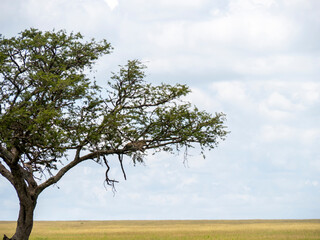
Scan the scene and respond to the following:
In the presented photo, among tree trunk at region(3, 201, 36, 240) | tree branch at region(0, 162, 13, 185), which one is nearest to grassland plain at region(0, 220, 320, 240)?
tree trunk at region(3, 201, 36, 240)

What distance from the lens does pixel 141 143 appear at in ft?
102

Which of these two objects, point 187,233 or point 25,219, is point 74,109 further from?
point 187,233

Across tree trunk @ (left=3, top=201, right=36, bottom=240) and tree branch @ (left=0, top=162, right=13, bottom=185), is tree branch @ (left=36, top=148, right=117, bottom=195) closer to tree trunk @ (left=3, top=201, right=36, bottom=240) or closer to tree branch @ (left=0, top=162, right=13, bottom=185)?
tree trunk @ (left=3, top=201, right=36, bottom=240)

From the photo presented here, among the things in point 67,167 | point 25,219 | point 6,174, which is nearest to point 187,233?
point 67,167

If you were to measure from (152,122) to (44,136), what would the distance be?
6.88 metres

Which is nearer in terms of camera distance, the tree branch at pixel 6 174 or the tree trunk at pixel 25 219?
the tree trunk at pixel 25 219

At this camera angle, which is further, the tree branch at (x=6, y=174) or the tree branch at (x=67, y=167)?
the tree branch at (x=6, y=174)

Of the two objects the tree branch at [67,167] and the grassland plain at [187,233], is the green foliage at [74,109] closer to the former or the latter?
the tree branch at [67,167]

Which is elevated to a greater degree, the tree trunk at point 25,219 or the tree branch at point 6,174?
the tree branch at point 6,174

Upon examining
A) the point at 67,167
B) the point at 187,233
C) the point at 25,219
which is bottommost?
the point at 25,219

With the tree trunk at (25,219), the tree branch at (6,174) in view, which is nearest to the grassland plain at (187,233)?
the tree trunk at (25,219)

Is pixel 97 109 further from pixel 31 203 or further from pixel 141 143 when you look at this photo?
pixel 31 203

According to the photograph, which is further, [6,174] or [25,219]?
[6,174]

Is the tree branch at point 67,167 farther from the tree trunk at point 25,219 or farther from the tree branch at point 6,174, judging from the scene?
the tree branch at point 6,174
